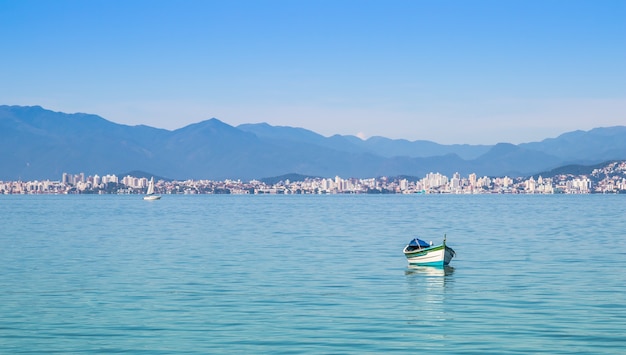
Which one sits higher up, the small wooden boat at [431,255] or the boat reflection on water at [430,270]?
the small wooden boat at [431,255]

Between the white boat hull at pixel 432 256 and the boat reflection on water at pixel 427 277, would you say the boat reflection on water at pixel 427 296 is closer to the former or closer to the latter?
the boat reflection on water at pixel 427 277

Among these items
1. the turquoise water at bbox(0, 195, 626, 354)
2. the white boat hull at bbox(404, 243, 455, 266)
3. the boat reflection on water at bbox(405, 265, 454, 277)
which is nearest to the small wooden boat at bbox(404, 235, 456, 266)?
the white boat hull at bbox(404, 243, 455, 266)

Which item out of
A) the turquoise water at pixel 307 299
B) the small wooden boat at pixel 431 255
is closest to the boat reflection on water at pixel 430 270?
the turquoise water at pixel 307 299

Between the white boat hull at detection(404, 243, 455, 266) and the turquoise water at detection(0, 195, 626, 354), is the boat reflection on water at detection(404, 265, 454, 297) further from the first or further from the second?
the white boat hull at detection(404, 243, 455, 266)

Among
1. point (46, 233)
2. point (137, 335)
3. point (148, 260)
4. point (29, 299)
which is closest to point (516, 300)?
point (137, 335)

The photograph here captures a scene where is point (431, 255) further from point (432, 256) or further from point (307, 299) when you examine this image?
point (307, 299)

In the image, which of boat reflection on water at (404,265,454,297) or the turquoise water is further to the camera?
boat reflection on water at (404,265,454,297)

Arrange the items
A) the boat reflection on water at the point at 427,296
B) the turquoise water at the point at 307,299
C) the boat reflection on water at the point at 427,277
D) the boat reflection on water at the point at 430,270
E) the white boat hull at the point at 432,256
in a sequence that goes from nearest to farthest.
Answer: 1. the turquoise water at the point at 307,299
2. the boat reflection on water at the point at 427,296
3. the boat reflection on water at the point at 427,277
4. the boat reflection on water at the point at 430,270
5. the white boat hull at the point at 432,256

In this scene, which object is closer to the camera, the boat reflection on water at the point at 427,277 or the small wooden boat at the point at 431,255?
the boat reflection on water at the point at 427,277

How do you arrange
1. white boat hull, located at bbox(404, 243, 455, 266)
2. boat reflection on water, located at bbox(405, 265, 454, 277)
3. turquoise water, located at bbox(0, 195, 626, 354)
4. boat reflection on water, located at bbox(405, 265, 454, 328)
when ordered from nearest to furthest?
1. turquoise water, located at bbox(0, 195, 626, 354)
2. boat reflection on water, located at bbox(405, 265, 454, 328)
3. boat reflection on water, located at bbox(405, 265, 454, 277)
4. white boat hull, located at bbox(404, 243, 455, 266)

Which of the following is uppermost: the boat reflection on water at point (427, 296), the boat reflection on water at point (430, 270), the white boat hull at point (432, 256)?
the white boat hull at point (432, 256)

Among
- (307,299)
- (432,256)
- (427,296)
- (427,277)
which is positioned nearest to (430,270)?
(432,256)

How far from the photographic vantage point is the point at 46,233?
91.6 metres

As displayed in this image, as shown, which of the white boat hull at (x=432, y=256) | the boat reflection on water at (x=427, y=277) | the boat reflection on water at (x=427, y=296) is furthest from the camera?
the white boat hull at (x=432, y=256)
